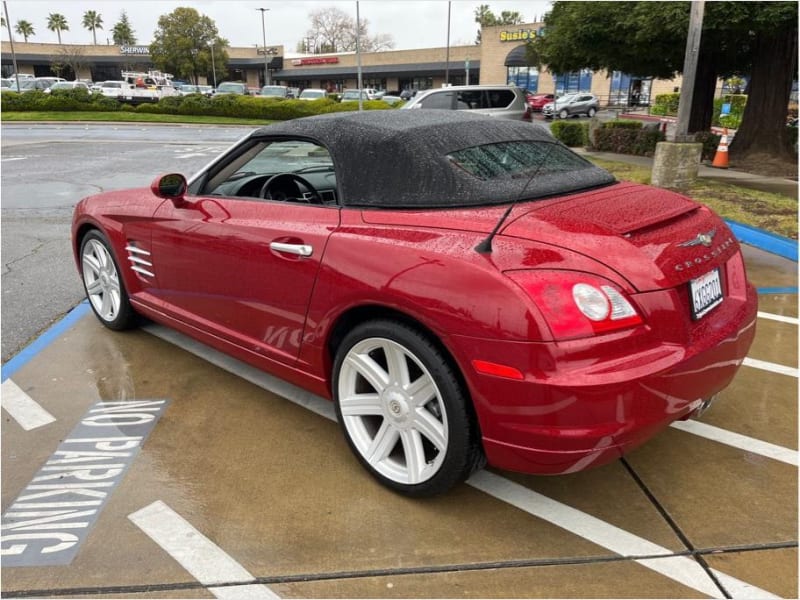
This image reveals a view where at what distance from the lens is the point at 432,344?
237cm

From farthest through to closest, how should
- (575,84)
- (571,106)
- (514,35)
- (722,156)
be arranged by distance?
(514,35)
(575,84)
(571,106)
(722,156)

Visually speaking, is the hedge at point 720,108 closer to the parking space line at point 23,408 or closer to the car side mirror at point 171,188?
the car side mirror at point 171,188

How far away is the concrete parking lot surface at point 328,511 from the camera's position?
2217 millimetres

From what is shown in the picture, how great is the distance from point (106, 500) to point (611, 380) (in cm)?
213

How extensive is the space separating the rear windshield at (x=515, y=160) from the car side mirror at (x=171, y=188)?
1.70m

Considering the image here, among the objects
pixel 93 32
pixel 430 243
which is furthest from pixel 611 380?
pixel 93 32

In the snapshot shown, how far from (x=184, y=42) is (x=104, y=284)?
7308 centimetres

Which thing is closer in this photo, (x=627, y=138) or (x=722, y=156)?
(x=722, y=156)

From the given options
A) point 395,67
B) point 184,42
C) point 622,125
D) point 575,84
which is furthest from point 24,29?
point 622,125

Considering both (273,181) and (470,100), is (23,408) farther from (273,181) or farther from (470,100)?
(470,100)

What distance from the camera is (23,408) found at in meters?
3.47

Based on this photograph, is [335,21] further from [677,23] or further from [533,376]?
[533,376]

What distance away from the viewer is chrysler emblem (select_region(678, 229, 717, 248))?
2484 mm

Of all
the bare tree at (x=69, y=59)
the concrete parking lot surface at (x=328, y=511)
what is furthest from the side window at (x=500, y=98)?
the bare tree at (x=69, y=59)
